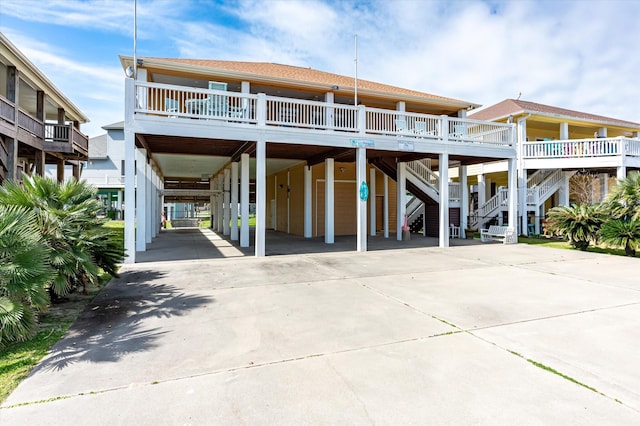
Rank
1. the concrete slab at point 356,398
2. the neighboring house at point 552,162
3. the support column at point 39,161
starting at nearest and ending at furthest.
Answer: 1. the concrete slab at point 356,398
2. the support column at point 39,161
3. the neighboring house at point 552,162

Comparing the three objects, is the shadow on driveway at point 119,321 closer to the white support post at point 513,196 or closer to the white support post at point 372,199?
the white support post at point 372,199

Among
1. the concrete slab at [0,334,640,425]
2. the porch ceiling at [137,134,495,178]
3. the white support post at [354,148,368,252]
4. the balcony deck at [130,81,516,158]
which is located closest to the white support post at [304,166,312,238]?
the porch ceiling at [137,134,495,178]

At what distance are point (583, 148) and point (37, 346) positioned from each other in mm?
21791

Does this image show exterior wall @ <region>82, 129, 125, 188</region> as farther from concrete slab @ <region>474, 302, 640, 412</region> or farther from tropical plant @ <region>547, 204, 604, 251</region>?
concrete slab @ <region>474, 302, 640, 412</region>

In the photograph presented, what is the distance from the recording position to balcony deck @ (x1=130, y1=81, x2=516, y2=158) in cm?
→ 1002

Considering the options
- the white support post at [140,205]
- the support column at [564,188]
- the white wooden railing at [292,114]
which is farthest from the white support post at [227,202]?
the support column at [564,188]

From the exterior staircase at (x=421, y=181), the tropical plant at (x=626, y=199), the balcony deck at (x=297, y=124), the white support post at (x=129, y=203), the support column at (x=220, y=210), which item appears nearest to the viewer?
the white support post at (x=129, y=203)

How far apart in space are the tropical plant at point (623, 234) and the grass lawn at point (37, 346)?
48.8 ft

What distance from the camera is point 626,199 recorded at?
480 inches

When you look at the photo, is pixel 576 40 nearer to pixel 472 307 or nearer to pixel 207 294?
pixel 472 307

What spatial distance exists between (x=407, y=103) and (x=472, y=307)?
1359cm

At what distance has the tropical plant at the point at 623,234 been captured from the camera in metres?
11.1

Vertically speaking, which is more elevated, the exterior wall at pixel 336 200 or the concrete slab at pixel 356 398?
the exterior wall at pixel 336 200

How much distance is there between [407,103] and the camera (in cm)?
1702
